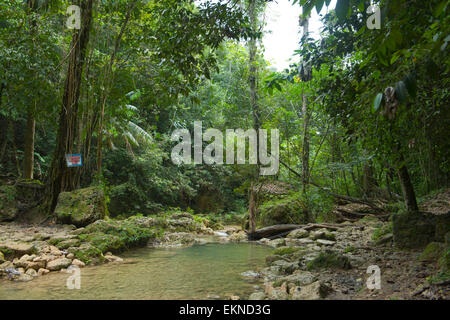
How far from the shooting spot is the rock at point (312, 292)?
3040 millimetres

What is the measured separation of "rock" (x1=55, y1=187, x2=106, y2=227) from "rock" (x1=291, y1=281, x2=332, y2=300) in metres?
5.33

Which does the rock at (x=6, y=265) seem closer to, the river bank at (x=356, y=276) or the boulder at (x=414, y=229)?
the river bank at (x=356, y=276)

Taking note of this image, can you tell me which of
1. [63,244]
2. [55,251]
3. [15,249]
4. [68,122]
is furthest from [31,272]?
[68,122]

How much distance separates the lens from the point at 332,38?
5.02 m

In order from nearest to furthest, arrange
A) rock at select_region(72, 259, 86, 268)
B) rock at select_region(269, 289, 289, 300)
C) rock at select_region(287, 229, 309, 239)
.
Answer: rock at select_region(269, 289, 289, 300), rock at select_region(72, 259, 86, 268), rock at select_region(287, 229, 309, 239)

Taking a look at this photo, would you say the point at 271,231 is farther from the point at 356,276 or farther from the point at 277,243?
the point at 356,276

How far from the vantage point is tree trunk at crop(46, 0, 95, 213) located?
7590 mm

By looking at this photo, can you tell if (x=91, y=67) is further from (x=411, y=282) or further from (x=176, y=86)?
(x=411, y=282)

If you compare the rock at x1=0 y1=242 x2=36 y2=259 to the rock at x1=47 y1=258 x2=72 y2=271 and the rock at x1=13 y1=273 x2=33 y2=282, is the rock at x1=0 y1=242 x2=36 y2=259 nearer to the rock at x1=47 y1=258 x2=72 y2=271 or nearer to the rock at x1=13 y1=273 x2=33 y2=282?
the rock at x1=47 y1=258 x2=72 y2=271

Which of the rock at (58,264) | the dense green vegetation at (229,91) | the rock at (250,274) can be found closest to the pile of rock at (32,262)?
the rock at (58,264)

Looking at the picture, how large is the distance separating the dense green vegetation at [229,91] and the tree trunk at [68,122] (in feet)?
0.10

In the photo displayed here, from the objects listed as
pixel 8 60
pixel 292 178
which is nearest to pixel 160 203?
pixel 292 178

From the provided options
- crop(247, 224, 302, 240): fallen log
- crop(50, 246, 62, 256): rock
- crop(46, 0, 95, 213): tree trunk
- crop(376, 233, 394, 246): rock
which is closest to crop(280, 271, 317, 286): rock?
crop(376, 233, 394, 246): rock
